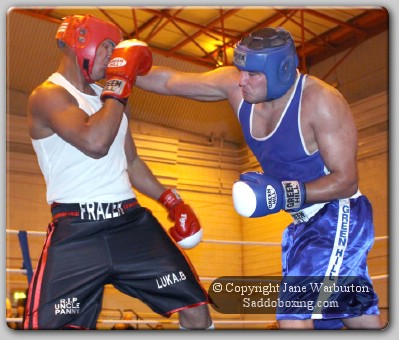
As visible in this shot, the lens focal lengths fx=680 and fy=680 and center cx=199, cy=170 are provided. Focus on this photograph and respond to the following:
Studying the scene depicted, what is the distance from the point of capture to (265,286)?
7.69ft

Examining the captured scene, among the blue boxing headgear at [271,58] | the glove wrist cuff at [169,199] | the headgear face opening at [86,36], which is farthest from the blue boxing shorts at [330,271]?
the headgear face opening at [86,36]

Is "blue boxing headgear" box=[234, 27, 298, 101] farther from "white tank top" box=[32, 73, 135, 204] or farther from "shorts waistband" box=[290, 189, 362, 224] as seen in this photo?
"white tank top" box=[32, 73, 135, 204]

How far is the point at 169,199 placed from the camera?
2750 millimetres

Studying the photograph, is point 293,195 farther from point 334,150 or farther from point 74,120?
point 74,120

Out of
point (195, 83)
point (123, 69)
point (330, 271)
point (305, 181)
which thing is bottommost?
point (330, 271)

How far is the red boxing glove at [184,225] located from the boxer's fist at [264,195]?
0.48 meters

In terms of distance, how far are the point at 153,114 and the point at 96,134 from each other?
6.05m

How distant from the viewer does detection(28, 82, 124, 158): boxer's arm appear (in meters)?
2.29

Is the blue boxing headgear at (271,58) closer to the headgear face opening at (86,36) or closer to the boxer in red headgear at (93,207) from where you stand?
the boxer in red headgear at (93,207)

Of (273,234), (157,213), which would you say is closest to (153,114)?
(157,213)

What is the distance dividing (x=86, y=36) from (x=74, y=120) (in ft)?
1.24

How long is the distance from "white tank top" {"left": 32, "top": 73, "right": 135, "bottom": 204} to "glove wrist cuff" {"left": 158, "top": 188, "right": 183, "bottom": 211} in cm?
29

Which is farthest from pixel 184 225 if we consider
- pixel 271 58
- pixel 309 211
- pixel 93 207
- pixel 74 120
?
pixel 271 58

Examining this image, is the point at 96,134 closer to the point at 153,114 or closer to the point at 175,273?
the point at 175,273
